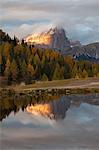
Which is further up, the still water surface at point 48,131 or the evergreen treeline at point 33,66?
the evergreen treeline at point 33,66

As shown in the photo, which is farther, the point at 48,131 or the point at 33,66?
the point at 33,66

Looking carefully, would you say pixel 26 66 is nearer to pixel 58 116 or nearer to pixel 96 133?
pixel 58 116

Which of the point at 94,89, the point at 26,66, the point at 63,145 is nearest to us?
the point at 63,145

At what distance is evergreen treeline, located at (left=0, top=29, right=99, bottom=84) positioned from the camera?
105 m

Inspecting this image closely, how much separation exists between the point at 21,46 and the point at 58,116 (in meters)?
94.9

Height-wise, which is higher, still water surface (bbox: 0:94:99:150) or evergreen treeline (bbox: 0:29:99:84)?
evergreen treeline (bbox: 0:29:99:84)

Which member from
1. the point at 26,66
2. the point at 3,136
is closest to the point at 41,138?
the point at 3,136

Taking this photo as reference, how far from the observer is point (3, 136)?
25359 mm

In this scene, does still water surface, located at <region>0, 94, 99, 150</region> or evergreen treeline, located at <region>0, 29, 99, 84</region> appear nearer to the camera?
still water surface, located at <region>0, 94, 99, 150</region>

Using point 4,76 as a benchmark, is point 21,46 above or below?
above

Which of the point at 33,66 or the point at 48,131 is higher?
the point at 33,66

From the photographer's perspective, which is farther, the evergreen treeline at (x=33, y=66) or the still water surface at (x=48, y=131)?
the evergreen treeline at (x=33, y=66)

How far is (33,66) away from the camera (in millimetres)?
117062

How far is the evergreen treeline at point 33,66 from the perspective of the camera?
10463 centimetres
